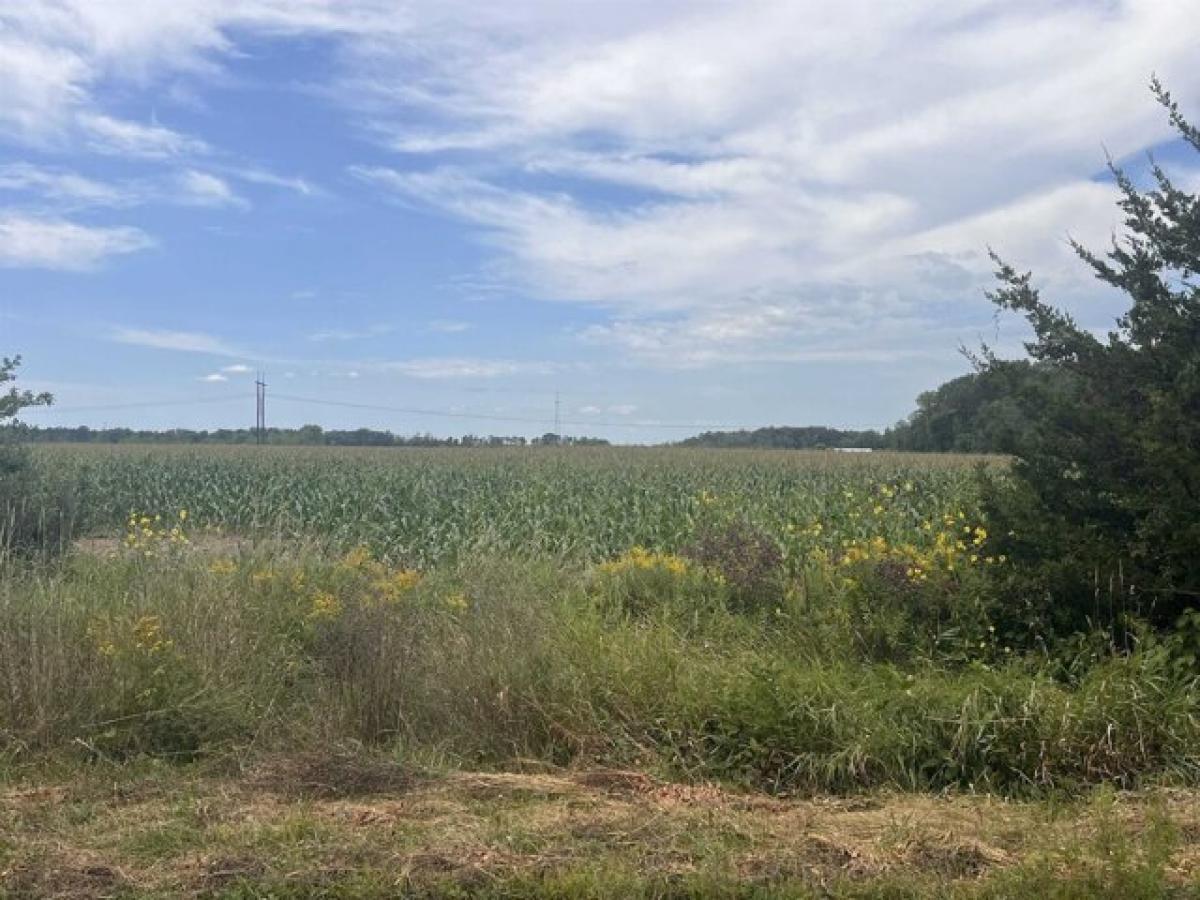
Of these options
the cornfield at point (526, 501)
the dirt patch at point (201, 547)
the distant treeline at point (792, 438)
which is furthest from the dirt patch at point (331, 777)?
the distant treeline at point (792, 438)

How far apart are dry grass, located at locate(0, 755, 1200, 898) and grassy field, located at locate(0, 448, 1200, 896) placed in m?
0.02

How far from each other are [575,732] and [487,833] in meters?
1.50

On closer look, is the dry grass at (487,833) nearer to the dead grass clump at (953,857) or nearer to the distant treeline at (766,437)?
the dead grass clump at (953,857)

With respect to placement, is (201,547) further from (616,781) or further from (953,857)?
(953,857)

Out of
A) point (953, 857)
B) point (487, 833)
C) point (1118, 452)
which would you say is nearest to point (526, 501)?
point (1118, 452)

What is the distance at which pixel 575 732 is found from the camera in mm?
6402

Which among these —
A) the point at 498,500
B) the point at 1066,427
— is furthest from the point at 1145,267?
the point at 498,500

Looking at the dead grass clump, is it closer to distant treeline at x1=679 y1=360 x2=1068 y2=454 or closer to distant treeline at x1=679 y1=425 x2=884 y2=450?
distant treeline at x1=679 y1=360 x2=1068 y2=454

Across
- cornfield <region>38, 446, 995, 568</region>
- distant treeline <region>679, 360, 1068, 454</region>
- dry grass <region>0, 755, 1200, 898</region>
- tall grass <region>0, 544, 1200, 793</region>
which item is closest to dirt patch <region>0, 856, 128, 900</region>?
dry grass <region>0, 755, 1200, 898</region>

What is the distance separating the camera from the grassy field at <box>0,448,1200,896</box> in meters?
4.62

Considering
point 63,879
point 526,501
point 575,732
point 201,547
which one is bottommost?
point 63,879

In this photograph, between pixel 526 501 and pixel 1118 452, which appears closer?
pixel 1118 452

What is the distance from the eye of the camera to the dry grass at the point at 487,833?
178 inches

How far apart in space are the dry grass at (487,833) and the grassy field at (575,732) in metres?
0.02
